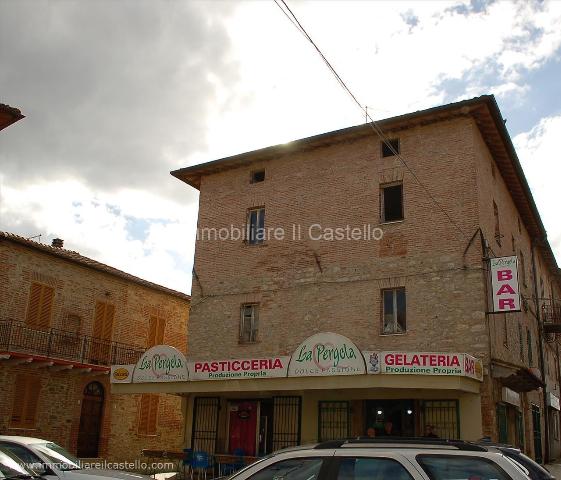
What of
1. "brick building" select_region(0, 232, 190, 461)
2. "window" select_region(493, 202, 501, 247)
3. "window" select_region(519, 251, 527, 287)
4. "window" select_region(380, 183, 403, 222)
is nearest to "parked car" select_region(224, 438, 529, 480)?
"window" select_region(380, 183, 403, 222)

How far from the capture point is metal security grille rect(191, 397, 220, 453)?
18.0 metres

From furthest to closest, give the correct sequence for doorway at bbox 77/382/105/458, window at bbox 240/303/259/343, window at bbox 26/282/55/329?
doorway at bbox 77/382/105/458 → window at bbox 26/282/55/329 → window at bbox 240/303/259/343

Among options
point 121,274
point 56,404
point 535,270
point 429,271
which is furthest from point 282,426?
point 535,270

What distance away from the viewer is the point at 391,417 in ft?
51.6

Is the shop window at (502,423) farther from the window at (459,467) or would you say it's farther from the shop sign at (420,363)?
the window at (459,467)

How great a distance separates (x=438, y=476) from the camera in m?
4.67

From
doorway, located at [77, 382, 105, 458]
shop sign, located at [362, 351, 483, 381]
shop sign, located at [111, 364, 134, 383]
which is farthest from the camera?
doorway, located at [77, 382, 105, 458]

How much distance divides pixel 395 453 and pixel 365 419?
1162 centimetres

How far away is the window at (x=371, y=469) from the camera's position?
15.5ft

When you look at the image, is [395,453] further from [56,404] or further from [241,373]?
[56,404]

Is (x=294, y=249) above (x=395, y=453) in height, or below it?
above

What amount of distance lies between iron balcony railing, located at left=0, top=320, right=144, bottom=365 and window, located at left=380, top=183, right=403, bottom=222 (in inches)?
516

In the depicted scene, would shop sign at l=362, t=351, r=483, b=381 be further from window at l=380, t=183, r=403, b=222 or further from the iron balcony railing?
the iron balcony railing

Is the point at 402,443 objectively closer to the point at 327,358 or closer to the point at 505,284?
the point at 327,358
